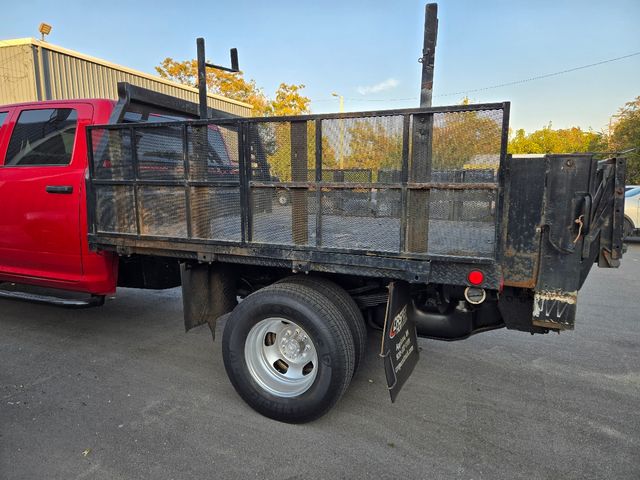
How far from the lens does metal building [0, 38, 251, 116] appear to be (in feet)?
40.7

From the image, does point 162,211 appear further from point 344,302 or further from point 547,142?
point 547,142

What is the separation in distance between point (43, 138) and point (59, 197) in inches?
27.2

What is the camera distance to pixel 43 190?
388cm

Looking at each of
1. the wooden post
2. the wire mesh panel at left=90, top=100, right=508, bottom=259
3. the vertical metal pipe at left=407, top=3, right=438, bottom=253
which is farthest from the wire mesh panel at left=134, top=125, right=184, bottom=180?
the vertical metal pipe at left=407, top=3, right=438, bottom=253

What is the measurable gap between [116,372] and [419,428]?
249 centimetres

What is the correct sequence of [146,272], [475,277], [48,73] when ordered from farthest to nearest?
[48,73]
[146,272]
[475,277]

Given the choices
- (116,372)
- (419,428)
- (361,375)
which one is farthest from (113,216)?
(419,428)

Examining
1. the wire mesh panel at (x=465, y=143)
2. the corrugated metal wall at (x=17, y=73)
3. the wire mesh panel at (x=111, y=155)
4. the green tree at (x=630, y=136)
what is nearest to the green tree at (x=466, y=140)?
the wire mesh panel at (x=465, y=143)

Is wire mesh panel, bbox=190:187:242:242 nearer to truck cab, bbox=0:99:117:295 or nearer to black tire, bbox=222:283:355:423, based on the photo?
black tire, bbox=222:283:355:423

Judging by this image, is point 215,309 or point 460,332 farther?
point 215,309

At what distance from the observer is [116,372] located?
11.9 ft

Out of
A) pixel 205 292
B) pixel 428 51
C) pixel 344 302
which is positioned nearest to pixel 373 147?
pixel 428 51

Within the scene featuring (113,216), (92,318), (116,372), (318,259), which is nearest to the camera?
(318,259)

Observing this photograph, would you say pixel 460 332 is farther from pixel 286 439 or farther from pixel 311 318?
pixel 286 439
